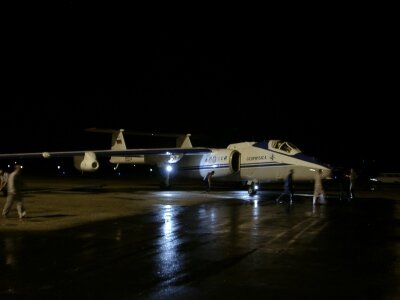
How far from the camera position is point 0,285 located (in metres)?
7.48

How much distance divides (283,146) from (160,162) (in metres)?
10.3

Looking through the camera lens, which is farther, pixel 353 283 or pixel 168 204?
pixel 168 204

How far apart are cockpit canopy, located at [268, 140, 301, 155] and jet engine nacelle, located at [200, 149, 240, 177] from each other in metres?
2.57

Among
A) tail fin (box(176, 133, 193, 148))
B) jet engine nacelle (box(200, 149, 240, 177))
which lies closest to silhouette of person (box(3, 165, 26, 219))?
jet engine nacelle (box(200, 149, 240, 177))

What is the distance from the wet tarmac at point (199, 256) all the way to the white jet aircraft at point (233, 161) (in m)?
9.34

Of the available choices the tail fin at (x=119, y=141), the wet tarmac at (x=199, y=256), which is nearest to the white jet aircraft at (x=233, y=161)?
the tail fin at (x=119, y=141)

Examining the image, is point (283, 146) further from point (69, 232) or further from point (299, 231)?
point (69, 232)

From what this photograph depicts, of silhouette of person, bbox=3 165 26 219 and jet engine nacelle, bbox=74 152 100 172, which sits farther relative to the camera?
jet engine nacelle, bbox=74 152 100 172

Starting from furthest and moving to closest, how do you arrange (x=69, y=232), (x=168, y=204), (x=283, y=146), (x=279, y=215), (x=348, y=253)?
1. (x=283, y=146)
2. (x=168, y=204)
3. (x=279, y=215)
4. (x=69, y=232)
5. (x=348, y=253)

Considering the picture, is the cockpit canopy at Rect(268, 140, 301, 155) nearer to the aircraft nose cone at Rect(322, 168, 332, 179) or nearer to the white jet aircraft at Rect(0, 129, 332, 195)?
the white jet aircraft at Rect(0, 129, 332, 195)

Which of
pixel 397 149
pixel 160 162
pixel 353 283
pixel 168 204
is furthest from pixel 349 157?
pixel 353 283

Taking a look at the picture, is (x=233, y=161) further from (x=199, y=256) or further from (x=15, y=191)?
(x=199, y=256)

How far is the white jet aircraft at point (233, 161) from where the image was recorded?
89.7 feet

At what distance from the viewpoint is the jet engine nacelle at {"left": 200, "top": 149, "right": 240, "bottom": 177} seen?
3022cm
